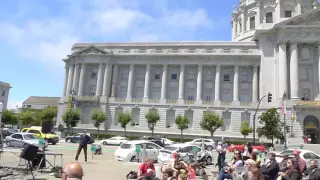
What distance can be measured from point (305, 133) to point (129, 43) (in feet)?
132

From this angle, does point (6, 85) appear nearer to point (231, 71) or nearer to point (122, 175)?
point (231, 71)

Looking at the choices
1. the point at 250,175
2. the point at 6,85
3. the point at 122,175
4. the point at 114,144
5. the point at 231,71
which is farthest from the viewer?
the point at 6,85

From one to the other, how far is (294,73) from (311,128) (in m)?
10.3

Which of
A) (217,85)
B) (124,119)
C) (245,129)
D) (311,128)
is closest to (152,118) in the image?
(124,119)

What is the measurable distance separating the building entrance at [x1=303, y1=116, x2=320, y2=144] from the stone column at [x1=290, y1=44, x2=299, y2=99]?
4.49 meters

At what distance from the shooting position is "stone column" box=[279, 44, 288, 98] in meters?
53.8

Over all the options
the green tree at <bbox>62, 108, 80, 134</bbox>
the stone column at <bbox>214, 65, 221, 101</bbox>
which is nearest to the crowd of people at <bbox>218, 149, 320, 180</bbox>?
the stone column at <bbox>214, 65, 221, 101</bbox>

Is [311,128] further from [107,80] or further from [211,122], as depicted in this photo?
[107,80]

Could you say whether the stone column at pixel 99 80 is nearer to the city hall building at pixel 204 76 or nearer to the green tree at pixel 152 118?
the city hall building at pixel 204 76

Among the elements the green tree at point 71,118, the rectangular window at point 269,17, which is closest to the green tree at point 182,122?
the green tree at point 71,118

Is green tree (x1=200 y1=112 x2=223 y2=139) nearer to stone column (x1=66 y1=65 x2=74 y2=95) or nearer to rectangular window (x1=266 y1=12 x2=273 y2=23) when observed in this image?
rectangular window (x1=266 y1=12 x2=273 y2=23)

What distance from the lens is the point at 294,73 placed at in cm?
5366

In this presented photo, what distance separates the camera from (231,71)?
205ft

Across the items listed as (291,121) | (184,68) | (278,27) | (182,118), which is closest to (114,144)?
(182,118)
